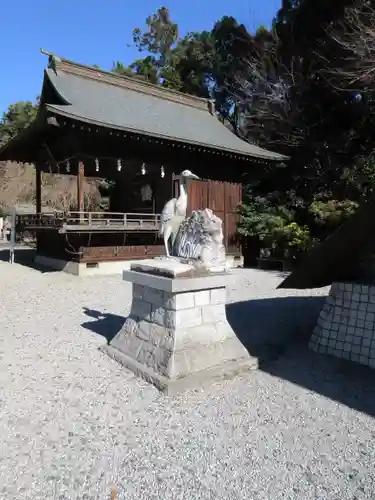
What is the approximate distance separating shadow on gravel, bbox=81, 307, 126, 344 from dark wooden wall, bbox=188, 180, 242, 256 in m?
6.11

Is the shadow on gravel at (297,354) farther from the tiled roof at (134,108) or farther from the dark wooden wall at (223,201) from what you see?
the tiled roof at (134,108)

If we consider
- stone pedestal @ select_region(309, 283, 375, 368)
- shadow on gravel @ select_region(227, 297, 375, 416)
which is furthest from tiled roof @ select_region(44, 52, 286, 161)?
stone pedestal @ select_region(309, 283, 375, 368)

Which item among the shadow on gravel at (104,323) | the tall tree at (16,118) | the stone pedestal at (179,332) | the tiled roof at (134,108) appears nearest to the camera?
the stone pedestal at (179,332)

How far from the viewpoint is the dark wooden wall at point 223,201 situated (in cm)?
1244

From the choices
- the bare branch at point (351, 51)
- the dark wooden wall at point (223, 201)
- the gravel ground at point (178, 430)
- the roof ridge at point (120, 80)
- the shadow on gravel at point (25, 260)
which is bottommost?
the gravel ground at point (178, 430)

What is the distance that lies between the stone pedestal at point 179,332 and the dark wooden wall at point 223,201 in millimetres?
7979

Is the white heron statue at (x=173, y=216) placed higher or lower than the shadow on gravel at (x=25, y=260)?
higher

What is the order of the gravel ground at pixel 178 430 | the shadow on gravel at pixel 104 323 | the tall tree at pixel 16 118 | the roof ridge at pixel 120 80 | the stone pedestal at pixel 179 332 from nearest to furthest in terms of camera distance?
1. the gravel ground at pixel 178 430
2. the stone pedestal at pixel 179 332
3. the shadow on gravel at pixel 104 323
4. the roof ridge at pixel 120 80
5. the tall tree at pixel 16 118

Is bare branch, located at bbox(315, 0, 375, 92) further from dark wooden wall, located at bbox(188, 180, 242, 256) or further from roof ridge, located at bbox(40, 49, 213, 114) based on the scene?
dark wooden wall, located at bbox(188, 180, 242, 256)

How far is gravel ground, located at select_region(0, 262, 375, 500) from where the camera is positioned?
2.47 metres

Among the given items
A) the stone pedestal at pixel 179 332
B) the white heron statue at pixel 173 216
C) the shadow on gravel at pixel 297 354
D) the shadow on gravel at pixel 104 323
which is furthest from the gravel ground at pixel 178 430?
the white heron statue at pixel 173 216

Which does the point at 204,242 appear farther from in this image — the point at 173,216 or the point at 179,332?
the point at 179,332

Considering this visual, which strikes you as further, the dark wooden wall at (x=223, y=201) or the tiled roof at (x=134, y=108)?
the dark wooden wall at (x=223, y=201)

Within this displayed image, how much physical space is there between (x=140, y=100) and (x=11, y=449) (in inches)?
499
